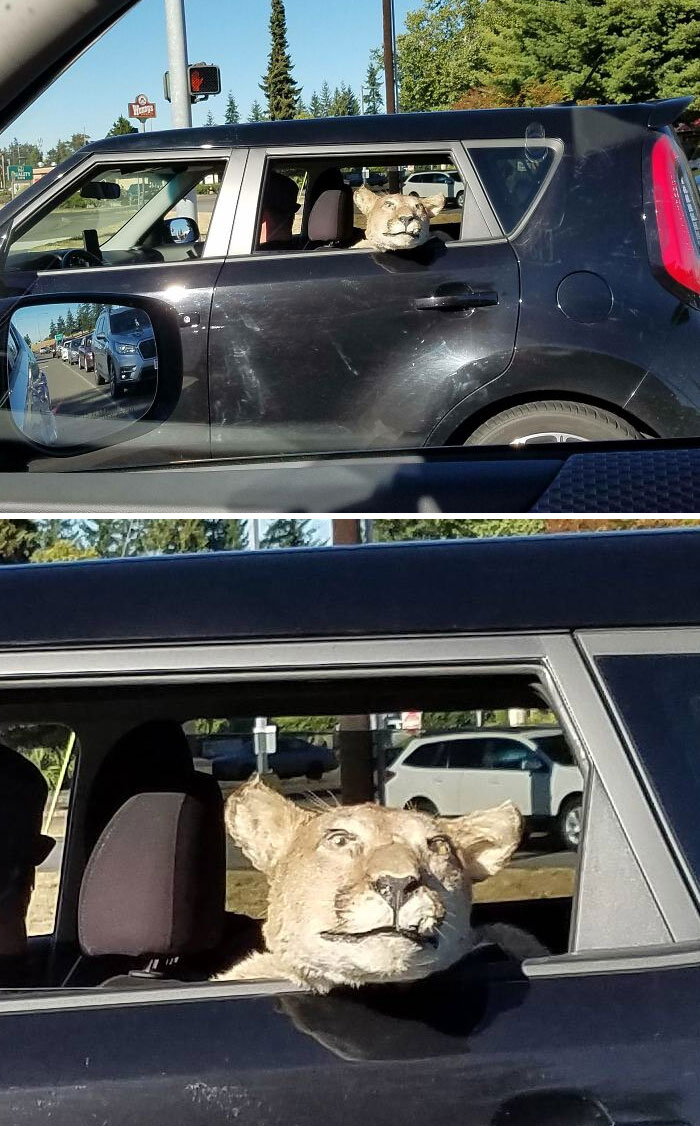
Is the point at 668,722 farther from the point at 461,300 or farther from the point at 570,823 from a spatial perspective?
the point at 461,300

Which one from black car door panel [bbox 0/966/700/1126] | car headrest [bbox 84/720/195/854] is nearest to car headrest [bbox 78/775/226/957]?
car headrest [bbox 84/720/195/854]

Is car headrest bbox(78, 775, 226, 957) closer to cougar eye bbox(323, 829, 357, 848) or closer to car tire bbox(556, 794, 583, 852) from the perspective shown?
cougar eye bbox(323, 829, 357, 848)

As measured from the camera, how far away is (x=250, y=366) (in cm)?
343

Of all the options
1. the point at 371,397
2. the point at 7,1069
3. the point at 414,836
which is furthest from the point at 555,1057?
the point at 371,397

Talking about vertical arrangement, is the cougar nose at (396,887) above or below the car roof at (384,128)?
below

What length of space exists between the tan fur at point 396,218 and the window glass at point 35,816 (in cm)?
190

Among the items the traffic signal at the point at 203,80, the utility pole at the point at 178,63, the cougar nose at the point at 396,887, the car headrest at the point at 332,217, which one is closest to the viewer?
the cougar nose at the point at 396,887

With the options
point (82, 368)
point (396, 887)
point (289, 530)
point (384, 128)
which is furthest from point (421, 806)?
point (82, 368)

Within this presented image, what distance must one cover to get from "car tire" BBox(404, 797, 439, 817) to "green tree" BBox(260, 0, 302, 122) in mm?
1840

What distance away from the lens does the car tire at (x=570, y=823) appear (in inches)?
64.9

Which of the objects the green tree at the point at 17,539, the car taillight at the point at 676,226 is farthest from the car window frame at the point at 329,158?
the green tree at the point at 17,539

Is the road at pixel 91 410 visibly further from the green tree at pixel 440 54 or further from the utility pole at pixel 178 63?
the green tree at pixel 440 54

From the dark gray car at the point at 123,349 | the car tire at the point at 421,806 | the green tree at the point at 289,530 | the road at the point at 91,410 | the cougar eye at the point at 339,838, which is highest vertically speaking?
the dark gray car at the point at 123,349

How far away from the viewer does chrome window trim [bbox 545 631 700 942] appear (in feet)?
5.22
